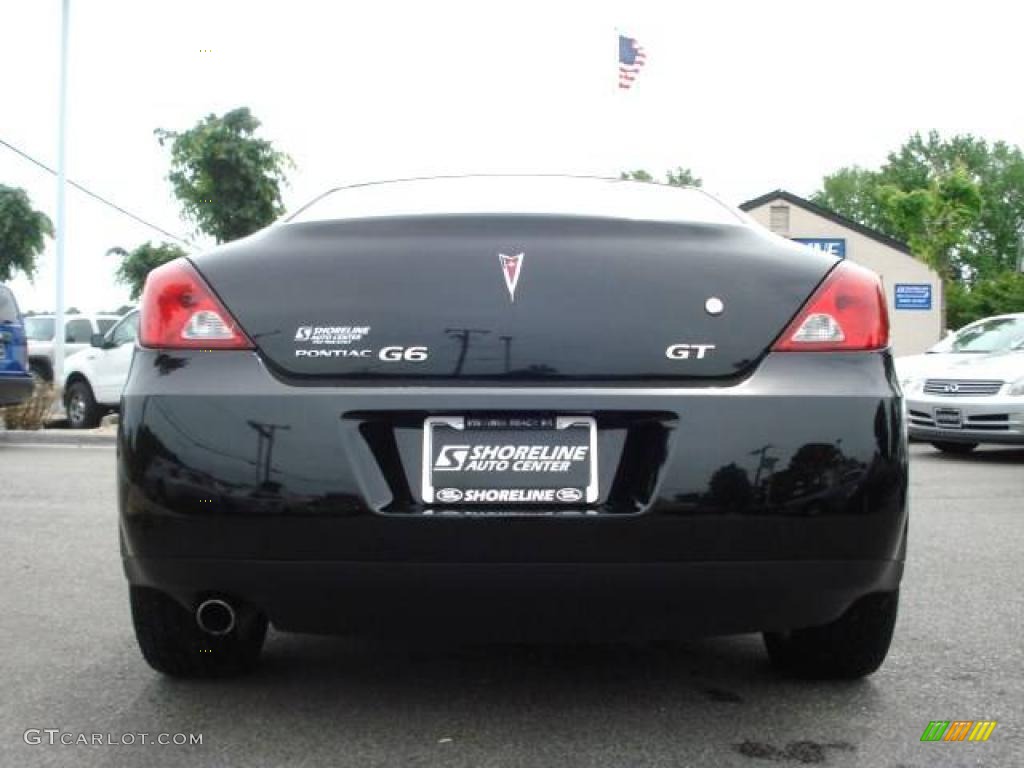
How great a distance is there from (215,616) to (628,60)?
77.1 feet

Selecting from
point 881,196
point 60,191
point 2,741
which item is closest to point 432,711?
point 2,741

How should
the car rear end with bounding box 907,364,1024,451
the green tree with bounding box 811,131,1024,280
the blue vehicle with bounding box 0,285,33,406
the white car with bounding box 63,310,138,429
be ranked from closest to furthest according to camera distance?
the car rear end with bounding box 907,364,1024,451 → the blue vehicle with bounding box 0,285,33,406 → the white car with bounding box 63,310,138,429 → the green tree with bounding box 811,131,1024,280

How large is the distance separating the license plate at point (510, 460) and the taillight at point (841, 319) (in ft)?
1.73

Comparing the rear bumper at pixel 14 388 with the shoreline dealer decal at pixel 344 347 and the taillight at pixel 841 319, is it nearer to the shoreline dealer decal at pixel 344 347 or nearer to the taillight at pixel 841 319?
the shoreline dealer decal at pixel 344 347

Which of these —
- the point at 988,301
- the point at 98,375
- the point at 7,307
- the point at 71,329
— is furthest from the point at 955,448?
the point at 988,301

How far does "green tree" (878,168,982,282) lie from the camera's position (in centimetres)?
4097

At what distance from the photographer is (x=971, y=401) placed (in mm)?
10648

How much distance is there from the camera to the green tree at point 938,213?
4097 cm

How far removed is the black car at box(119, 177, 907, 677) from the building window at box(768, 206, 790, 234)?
123 ft

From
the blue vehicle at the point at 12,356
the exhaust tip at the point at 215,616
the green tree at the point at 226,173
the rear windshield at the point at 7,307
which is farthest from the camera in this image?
the green tree at the point at 226,173

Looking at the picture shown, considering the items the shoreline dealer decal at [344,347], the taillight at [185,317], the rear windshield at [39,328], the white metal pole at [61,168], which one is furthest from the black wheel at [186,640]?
the rear windshield at [39,328]

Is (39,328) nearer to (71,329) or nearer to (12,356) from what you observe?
(71,329)

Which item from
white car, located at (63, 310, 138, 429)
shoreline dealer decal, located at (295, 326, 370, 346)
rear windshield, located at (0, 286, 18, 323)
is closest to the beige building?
white car, located at (63, 310, 138, 429)

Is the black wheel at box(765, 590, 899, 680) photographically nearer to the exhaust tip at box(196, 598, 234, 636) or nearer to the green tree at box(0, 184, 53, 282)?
the exhaust tip at box(196, 598, 234, 636)
